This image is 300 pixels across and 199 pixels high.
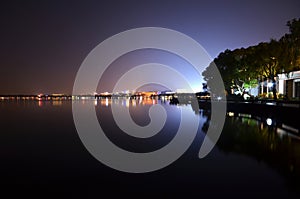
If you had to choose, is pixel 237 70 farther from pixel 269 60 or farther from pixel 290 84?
pixel 269 60

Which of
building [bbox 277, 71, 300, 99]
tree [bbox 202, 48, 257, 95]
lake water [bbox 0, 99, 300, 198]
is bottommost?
lake water [bbox 0, 99, 300, 198]

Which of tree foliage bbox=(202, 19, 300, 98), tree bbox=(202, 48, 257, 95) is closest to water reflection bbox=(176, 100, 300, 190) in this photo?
tree foliage bbox=(202, 19, 300, 98)

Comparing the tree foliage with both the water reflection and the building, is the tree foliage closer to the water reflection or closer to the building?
the building

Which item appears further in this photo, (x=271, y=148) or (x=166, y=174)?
(x=271, y=148)

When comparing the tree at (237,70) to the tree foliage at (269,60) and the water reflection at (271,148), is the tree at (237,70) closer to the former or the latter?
the tree foliage at (269,60)

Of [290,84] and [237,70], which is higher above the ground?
[237,70]

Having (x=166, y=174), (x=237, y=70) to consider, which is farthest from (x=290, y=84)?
(x=166, y=174)

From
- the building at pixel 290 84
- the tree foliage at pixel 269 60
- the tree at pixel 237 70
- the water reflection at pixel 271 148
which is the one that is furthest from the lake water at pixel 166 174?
the tree at pixel 237 70

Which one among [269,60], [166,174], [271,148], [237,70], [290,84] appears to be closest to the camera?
[166,174]

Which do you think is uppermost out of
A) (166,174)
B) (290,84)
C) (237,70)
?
(237,70)

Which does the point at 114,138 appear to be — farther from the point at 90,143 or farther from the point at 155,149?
the point at 155,149

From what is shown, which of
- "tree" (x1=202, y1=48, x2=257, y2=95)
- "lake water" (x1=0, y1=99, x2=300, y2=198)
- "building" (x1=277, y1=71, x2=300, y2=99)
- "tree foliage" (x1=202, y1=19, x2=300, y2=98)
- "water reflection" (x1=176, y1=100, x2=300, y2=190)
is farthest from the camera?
"tree" (x1=202, y1=48, x2=257, y2=95)

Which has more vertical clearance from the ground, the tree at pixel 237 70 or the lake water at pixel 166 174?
the tree at pixel 237 70

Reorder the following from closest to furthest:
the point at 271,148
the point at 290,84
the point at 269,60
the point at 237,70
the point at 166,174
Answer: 1. the point at 166,174
2. the point at 271,148
3. the point at 269,60
4. the point at 290,84
5. the point at 237,70
